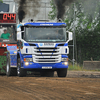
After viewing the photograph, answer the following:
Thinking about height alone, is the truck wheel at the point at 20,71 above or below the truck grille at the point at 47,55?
below

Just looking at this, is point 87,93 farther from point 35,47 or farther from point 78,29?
point 78,29

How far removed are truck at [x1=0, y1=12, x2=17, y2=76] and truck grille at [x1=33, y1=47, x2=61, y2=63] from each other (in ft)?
5.78

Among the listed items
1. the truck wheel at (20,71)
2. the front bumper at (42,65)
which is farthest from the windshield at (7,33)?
the front bumper at (42,65)

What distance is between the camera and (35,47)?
17.0 metres

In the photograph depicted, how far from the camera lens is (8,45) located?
1891 cm

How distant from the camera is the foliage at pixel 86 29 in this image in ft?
105

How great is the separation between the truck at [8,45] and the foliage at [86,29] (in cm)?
1204

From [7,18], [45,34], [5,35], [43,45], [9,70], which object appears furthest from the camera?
[7,18]

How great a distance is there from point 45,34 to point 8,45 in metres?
2.61

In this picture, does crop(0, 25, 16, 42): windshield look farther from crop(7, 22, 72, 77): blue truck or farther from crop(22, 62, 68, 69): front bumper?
crop(22, 62, 68, 69): front bumper

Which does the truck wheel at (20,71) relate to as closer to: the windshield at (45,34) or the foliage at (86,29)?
the windshield at (45,34)

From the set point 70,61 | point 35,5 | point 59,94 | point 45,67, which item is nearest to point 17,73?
point 45,67

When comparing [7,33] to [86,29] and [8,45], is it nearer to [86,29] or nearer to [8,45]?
[8,45]

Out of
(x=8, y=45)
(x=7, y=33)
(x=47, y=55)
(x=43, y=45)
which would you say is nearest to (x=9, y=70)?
(x=8, y=45)
